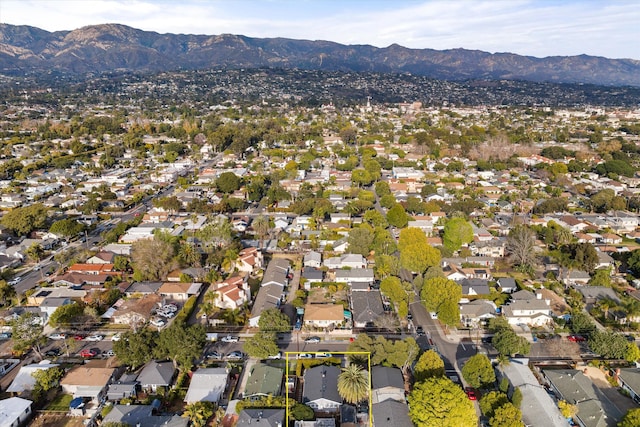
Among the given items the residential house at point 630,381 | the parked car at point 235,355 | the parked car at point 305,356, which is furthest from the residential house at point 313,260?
the residential house at point 630,381

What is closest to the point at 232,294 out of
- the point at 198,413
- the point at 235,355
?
the point at 235,355

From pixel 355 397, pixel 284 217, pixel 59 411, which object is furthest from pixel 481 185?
pixel 59 411

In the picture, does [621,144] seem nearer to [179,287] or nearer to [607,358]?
[607,358]

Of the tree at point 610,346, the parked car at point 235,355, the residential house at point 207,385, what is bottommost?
the parked car at point 235,355

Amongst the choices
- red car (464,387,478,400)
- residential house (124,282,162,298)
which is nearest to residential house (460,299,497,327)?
red car (464,387,478,400)

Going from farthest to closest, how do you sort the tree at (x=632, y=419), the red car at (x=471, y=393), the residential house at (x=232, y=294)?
the residential house at (x=232, y=294) < the red car at (x=471, y=393) < the tree at (x=632, y=419)

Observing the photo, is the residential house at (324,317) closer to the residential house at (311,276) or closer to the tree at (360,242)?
the residential house at (311,276)
